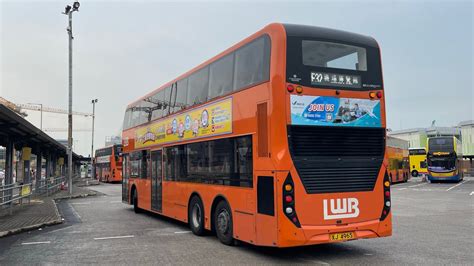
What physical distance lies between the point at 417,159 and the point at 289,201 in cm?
5540

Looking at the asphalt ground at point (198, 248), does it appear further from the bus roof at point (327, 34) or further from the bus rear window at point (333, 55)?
the bus roof at point (327, 34)

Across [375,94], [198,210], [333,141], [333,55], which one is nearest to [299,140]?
[333,141]

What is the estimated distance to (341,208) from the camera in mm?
7703

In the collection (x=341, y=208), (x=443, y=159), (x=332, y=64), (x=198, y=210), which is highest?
(x=332, y=64)

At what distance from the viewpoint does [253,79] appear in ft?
26.8

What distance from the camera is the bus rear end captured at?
7.40 meters

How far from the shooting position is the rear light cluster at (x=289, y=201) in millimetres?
7230

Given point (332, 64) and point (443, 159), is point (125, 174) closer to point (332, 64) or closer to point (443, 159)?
point (332, 64)

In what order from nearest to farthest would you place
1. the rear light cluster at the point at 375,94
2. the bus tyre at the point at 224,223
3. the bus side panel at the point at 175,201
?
the rear light cluster at the point at 375,94
the bus tyre at the point at 224,223
the bus side panel at the point at 175,201

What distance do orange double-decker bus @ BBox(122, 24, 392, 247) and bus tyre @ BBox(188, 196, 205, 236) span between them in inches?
27.9

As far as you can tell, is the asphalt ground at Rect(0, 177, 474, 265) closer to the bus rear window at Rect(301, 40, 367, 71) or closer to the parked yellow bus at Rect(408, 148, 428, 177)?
the bus rear window at Rect(301, 40, 367, 71)

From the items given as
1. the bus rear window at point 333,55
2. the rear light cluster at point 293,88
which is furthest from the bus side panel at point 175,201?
the bus rear window at point 333,55

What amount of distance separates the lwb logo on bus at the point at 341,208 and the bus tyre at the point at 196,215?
11.9ft

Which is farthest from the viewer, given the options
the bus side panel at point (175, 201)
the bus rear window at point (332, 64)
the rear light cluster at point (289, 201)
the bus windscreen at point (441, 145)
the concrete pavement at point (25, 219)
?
the bus windscreen at point (441, 145)
